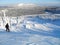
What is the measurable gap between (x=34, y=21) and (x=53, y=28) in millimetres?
1001

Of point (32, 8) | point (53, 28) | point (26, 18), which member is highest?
point (32, 8)

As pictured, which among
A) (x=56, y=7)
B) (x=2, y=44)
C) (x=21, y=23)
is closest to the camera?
(x=2, y=44)

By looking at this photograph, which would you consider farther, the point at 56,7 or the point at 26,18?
the point at 26,18

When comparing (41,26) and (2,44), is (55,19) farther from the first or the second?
(2,44)

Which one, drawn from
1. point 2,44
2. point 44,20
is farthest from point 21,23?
point 2,44

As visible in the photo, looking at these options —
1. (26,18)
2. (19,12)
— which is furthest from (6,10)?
(26,18)

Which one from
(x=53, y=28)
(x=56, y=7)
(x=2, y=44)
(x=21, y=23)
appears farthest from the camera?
(x=21, y=23)

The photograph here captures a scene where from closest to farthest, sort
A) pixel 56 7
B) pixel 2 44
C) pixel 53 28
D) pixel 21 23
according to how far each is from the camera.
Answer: pixel 2 44 < pixel 56 7 < pixel 53 28 < pixel 21 23

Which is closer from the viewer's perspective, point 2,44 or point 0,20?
point 2,44

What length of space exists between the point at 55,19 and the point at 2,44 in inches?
132

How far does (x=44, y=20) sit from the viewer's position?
7.27m

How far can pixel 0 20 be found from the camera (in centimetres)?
791

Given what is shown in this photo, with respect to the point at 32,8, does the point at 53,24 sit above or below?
below

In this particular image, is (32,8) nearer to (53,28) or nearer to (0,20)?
(53,28)
